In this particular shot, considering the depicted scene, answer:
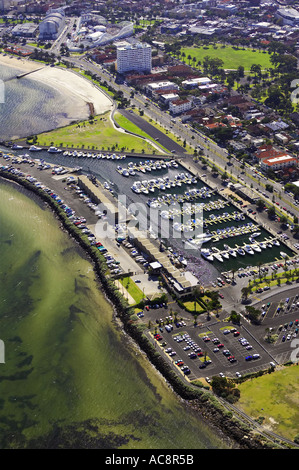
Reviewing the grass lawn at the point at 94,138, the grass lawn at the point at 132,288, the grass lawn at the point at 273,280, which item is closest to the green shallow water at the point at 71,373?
the grass lawn at the point at 132,288

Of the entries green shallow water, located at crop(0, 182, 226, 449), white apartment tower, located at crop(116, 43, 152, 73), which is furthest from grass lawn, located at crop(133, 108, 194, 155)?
green shallow water, located at crop(0, 182, 226, 449)

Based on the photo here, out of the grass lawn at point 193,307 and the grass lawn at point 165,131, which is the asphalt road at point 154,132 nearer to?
the grass lawn at point 165,131

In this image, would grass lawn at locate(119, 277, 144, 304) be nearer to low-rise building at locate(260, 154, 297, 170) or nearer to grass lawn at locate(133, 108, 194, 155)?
low-rise building at locate(260, 154, 297, 170)

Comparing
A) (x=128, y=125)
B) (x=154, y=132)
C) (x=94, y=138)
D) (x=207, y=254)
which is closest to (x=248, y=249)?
(x=207, y=254)

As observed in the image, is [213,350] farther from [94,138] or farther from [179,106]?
[179,106]

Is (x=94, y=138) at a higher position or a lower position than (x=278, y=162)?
lower

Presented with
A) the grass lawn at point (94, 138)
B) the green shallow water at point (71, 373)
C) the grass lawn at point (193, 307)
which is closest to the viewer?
the green shallow water at point (71, 373)
